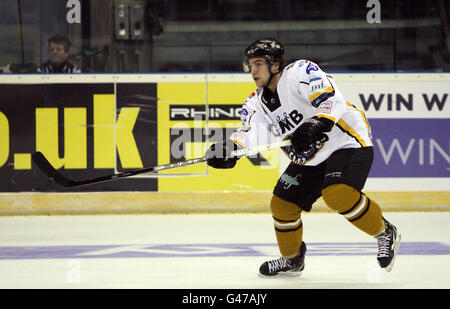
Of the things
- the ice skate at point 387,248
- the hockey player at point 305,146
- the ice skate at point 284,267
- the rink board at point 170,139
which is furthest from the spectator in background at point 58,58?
the ice skate at point 387,248

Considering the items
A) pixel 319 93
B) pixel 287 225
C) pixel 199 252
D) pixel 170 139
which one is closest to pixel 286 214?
pixel 287 225

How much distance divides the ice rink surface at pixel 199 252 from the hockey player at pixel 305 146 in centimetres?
19

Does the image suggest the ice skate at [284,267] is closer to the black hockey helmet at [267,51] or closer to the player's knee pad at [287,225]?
the player's knee pad at [287,225]

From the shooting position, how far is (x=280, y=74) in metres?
3.54

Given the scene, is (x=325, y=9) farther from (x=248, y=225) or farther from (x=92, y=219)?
(x=92, y=219)

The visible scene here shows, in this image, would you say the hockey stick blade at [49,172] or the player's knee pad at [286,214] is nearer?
the player's knee pad at [286,214]

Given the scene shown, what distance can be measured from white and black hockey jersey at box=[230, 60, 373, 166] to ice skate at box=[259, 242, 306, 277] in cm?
43

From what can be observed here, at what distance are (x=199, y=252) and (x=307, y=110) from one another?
3.78 feet

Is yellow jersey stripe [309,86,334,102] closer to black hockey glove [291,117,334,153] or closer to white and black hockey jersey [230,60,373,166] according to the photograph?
white and black hockey jersey [230,60,373,166]

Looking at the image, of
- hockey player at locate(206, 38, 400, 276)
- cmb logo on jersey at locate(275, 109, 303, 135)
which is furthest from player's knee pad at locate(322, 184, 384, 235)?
cmb logo on jersey at locate(275, 109, 303, 135)

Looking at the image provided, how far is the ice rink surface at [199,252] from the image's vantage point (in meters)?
3.42

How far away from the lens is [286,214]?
3574 mm

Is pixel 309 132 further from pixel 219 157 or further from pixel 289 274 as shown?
pixel 289 274
